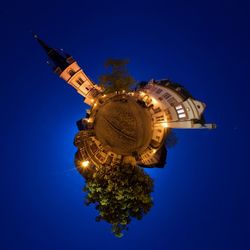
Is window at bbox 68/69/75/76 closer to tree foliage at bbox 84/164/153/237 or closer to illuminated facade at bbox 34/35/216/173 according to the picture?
illuminated facade at bbox 34/35/216/173

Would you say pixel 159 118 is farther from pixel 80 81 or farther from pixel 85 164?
pixel 80 81

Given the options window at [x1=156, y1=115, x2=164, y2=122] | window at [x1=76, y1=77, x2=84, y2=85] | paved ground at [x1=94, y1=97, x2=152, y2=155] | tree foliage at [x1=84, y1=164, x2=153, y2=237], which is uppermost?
window at [x1=76, y1=77, x2=84, y2=85]

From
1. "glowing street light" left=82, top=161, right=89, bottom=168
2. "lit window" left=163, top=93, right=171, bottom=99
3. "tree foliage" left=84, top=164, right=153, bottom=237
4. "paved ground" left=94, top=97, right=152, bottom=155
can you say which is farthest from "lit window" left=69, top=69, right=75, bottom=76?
"tree foliage" left=84, top=164, right=153, bottom=237

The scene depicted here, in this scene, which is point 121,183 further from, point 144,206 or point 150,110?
point 150,110

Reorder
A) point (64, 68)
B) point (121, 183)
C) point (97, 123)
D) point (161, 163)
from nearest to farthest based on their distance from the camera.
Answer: point (121, 183)
point (97, 123)
point (161, 163)
point (64, 68)

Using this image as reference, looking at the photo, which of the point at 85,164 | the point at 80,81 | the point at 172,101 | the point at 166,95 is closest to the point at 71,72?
the point at 80,81

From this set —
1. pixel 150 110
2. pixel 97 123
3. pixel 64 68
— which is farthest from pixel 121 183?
pixel 64 68

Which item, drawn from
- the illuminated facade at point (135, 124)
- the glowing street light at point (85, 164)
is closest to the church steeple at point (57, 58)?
the illuminated facade at point (135, 124)

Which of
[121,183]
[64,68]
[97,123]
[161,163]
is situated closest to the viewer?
[121,183]
